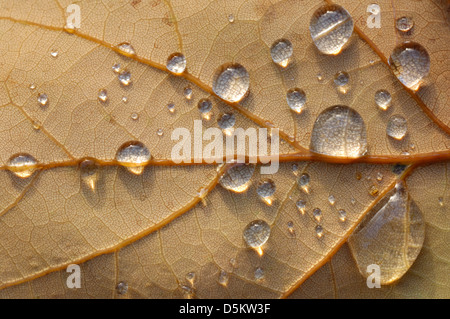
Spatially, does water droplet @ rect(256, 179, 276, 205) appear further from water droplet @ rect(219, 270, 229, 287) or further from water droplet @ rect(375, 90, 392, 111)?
water droplet @ rect(375, 90, 392, 111)

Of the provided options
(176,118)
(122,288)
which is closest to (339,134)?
(176,118)

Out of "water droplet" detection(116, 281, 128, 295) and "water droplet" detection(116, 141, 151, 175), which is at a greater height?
"water droplet" detection(116, 141, 151, 175)

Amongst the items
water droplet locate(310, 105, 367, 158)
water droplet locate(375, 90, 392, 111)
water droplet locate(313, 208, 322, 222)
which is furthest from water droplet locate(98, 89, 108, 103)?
water droplet locate(375, 90, 392, 111)

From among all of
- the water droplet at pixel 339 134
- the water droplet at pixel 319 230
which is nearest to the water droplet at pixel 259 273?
the water droplet at pixel 319 230

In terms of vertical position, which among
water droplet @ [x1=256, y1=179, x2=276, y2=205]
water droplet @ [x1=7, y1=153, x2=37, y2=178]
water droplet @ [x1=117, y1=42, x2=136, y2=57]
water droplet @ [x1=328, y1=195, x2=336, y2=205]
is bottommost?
water droplet @ [x1=328, y1=195, x2=336, y2=205]
